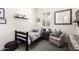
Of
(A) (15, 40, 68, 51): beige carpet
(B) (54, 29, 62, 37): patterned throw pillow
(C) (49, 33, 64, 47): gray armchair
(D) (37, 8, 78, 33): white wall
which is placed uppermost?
(D) (37, 8, 78, 33): white wall

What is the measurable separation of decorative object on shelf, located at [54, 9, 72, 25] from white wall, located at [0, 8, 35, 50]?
368 mm

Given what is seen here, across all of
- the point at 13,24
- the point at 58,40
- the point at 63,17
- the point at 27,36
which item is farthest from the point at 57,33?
the point at 13,24

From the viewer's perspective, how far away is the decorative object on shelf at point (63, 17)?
1.33 meters

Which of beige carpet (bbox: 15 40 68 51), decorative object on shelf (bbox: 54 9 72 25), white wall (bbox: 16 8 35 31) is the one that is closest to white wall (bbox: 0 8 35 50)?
white wall (bbox: 16 8 35 31)

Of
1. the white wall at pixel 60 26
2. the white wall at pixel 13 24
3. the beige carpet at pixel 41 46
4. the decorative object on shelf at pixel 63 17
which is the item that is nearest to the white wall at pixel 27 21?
the white wall at pixel 13 24

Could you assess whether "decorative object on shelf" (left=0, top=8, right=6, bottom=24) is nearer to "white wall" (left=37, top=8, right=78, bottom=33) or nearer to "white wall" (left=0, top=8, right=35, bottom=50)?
"white wall" (left=0, top=8, right=35, bottom=50)

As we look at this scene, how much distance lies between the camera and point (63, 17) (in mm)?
1372

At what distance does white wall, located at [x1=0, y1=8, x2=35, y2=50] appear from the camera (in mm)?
1329

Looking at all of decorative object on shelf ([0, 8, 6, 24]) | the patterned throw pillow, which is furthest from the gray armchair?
decorative object on shelf ([0, 8, 6, 24])

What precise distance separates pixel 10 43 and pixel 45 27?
1.98 ft

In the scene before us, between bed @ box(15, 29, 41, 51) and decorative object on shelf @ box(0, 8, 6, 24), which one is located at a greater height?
decorative object on shelf @ box(0, 8, 6, 24)

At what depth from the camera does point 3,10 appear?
1.32m

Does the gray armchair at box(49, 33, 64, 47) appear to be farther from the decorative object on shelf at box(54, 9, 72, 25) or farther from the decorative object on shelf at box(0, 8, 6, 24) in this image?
the decorative object on shelf at box(0, 8, 6, 24)
